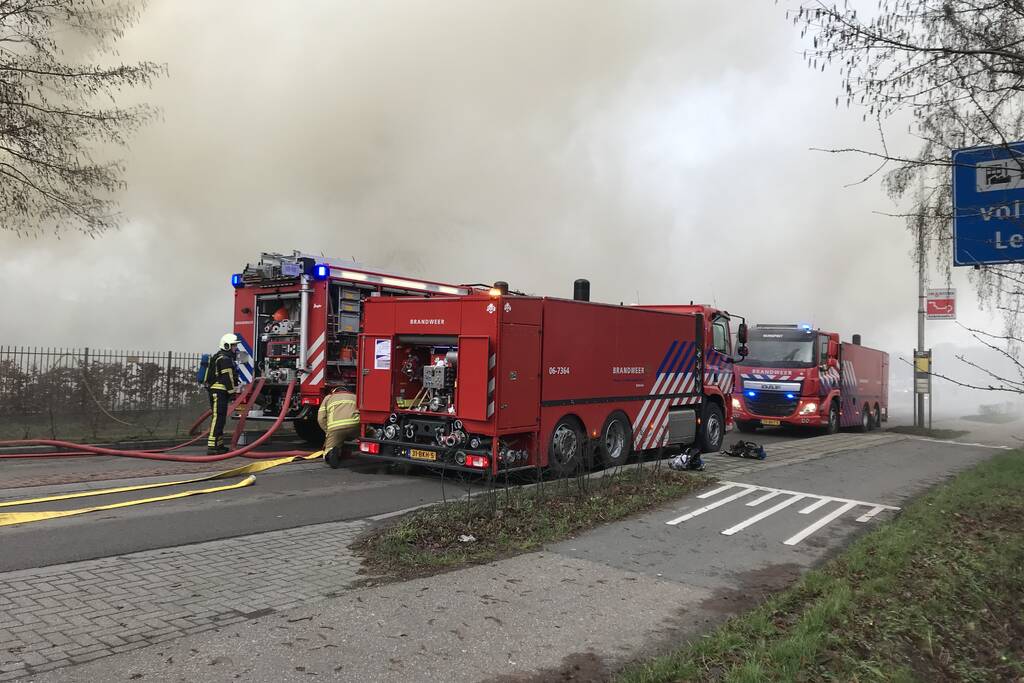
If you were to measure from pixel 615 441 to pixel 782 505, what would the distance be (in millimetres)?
3091

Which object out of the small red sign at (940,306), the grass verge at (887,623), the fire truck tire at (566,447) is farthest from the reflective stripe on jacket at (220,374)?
the small red sign at (940,306)

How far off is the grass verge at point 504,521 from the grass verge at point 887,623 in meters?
1.96

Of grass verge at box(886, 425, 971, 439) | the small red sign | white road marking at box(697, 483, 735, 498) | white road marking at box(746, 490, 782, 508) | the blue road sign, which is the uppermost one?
the small red sign

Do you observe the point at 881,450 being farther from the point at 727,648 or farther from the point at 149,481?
the point at 149,481

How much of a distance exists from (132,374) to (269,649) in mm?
13421

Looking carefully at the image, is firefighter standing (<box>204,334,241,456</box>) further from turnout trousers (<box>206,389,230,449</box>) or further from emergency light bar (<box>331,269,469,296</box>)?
emergency light bar (<box>331,269,469,296</box>)

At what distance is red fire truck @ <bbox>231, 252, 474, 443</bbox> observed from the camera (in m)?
10.8

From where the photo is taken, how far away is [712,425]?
12.7 m

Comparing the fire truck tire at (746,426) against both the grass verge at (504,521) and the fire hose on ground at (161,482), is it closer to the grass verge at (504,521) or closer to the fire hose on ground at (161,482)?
the grass verge at (504,521)

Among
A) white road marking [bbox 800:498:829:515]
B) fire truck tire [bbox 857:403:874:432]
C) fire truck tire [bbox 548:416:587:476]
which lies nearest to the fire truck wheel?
fire truck tire [bbox 548:416:587:476]

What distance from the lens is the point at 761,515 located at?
6926 millimetres

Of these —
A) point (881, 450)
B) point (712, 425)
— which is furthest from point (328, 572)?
point (881, 450)

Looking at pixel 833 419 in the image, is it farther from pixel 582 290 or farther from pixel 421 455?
pixel 421 455

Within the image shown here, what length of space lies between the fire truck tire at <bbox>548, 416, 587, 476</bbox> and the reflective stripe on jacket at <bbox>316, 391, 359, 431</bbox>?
9.77ft
